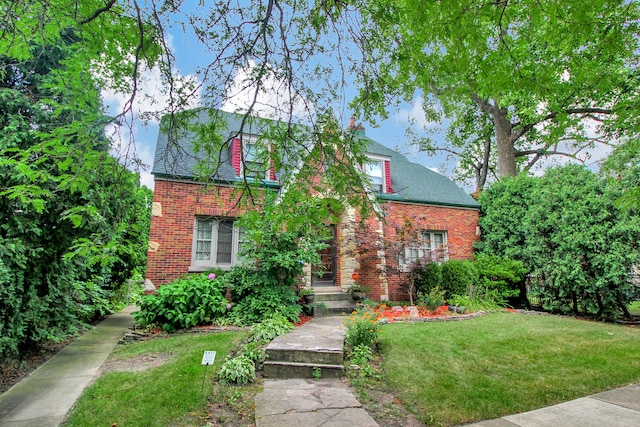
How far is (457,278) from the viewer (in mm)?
9961

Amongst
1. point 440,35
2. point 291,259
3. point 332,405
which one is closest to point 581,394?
point 332,405

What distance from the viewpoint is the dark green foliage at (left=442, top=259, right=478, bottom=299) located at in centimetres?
991

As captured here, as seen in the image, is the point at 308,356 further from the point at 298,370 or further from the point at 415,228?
the point at 415,228

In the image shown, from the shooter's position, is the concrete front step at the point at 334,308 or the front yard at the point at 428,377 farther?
the concrete front step at the point at 334,308

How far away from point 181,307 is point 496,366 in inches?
218

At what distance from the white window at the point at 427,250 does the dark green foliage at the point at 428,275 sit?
0.69ft

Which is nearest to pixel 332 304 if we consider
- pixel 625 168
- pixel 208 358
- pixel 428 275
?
pixel 428 275

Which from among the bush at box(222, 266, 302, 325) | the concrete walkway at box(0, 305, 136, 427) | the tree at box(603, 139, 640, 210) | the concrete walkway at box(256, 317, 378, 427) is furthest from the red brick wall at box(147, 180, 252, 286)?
the tree at box(603, 139, 640, 210)

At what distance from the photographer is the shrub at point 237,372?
14.0 feet

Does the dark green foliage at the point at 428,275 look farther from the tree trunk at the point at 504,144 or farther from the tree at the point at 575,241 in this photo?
the tree trunk at the point at 504,144

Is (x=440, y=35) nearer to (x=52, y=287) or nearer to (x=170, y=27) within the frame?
(x=170, y=27)

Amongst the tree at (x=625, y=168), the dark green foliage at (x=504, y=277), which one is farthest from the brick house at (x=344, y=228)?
the tree at (x=625, y=168)

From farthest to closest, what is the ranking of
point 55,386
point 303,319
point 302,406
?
1. point 303,319
2. point 55,386
3. point 302,406

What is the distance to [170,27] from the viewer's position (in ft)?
10.8
